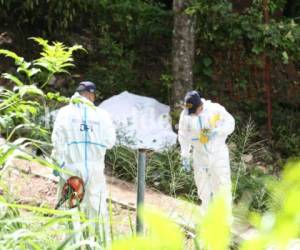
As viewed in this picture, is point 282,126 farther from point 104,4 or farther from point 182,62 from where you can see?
point 104,4

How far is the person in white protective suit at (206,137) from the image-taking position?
6.71 meters

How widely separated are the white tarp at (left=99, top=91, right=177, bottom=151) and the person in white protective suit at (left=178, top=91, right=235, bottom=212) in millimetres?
2034

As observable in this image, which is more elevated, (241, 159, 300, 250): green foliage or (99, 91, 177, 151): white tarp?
(241, 159, 300, 250): green foliage

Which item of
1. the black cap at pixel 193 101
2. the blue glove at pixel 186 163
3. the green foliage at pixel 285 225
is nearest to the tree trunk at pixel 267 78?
the blue glove at pixel 186 163

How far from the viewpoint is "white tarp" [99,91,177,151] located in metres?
9.12

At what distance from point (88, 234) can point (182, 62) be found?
7.89 m

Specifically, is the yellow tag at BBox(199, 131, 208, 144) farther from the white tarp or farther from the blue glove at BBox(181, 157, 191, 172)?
the white tarp

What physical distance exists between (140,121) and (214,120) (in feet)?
10.4

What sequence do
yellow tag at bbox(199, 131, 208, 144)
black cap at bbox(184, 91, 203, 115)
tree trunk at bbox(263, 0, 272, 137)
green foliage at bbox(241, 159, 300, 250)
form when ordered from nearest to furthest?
1. green foliage at bbox(241, 159, 300, 250)
2. black cap at bbox(184, 91, 203, 115)
3. yellow tag at bbox(199, 131, 208, 144)
4. tree trunk at bbox(263, 0, 272, 137)

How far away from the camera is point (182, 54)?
32.7 ft

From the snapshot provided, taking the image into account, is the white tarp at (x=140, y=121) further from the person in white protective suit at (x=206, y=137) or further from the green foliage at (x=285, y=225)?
the green foliage at (x=285, y=225)

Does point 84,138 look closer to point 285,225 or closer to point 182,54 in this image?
point 182,54

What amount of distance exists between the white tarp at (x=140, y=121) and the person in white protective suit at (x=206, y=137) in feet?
6.67

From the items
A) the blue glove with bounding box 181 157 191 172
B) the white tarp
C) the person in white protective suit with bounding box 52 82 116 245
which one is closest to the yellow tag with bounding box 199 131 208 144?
the blue glove with bounding box 181 157 191 172
